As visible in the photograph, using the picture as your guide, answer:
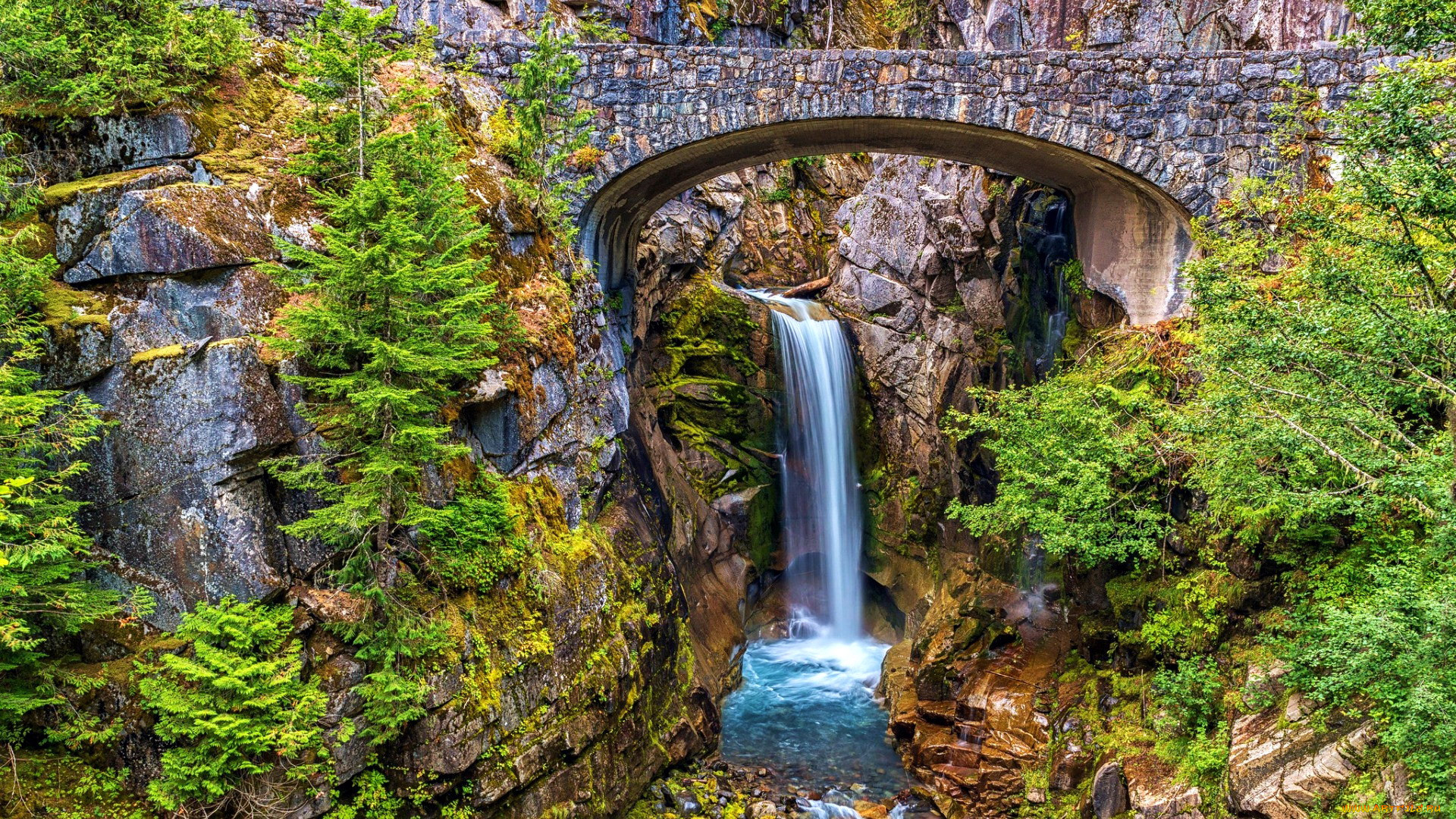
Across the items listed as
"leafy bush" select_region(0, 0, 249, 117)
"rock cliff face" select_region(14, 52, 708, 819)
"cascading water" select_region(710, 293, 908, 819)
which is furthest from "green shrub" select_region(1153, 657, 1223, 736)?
"leafy bush" select_region(0, 0, 249, 117)

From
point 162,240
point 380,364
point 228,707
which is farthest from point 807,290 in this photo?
point 228,707

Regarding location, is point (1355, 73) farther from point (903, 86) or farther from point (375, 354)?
point (375, 354)

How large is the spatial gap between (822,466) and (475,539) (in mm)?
10092

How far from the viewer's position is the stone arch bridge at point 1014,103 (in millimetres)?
9914

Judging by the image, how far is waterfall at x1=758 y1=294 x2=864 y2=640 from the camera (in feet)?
52.0

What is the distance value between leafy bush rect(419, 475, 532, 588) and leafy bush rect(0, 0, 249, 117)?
4.44 m

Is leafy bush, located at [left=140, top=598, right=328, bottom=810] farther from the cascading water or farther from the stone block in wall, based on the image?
the cascading water

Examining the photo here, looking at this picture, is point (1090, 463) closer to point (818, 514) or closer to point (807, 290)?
point (818, 514)

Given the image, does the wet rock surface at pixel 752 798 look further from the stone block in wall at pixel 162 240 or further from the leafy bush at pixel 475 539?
the stone block in wall at pixel 162 240

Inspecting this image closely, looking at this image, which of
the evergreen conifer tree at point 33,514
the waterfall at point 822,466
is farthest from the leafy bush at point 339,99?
the waterfall at point 822,466

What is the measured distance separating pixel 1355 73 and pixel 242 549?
42.7 feet

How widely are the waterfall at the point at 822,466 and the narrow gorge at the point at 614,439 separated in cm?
217

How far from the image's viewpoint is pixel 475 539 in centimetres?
674

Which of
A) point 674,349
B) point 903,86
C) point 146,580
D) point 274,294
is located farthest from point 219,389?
point 674,349
